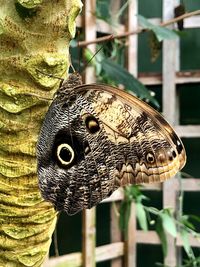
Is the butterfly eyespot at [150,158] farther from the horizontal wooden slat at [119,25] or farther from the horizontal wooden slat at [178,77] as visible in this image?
the horizontal wooden slat at [178,77]

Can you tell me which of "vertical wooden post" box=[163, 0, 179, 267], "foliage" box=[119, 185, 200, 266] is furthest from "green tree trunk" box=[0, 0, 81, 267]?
"vertical wooden post" box=[163, 0, 179, 267]

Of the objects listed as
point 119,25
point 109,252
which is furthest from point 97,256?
point 119,25

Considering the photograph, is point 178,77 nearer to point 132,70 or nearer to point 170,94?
point 170,94

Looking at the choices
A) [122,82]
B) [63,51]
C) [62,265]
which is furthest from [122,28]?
[63,51]

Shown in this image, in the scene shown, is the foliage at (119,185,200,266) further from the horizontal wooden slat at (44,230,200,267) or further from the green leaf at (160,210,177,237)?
the horizontal wooden slat at (44,230,200,267)

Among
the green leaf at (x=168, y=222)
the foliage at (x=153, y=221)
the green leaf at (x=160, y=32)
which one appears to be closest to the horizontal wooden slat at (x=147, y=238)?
the foliage at (x=153, y=221)
